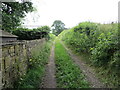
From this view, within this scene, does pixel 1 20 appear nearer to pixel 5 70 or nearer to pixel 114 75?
pixel 5 70

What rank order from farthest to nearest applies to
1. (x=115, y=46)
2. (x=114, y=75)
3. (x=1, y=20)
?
(x=1, y=20), (x=115, y=46), (x=114, y=75)

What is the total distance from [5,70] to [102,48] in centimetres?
387

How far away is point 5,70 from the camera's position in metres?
2.09

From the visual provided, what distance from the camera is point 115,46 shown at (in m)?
3.40

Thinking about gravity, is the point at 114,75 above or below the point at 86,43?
below

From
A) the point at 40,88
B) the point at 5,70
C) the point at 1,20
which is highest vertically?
the point at 1,20

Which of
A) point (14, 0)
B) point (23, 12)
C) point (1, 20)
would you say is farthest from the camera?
point (23, 12)

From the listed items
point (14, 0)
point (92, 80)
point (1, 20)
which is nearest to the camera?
point (92, 80)

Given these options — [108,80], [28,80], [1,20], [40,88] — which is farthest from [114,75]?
[1,20]

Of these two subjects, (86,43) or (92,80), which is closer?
(92,80)

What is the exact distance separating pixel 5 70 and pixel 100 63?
12.2ft

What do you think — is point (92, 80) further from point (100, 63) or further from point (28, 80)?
point (28, 80)

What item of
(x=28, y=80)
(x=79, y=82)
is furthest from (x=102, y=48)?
(x=28, y=80)

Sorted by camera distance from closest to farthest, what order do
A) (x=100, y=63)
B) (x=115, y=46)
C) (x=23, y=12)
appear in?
1. (x=115, y=46)
2. (x=100, y=63)
3. (x=23, y=12)
